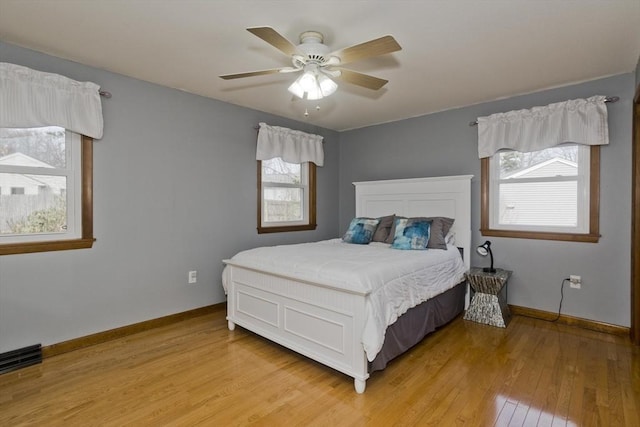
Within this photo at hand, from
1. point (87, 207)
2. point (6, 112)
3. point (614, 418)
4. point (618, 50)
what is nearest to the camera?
point (614, 418)

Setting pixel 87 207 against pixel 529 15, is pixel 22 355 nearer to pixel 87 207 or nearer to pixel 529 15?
pixel 87 207

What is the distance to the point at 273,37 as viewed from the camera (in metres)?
1.82

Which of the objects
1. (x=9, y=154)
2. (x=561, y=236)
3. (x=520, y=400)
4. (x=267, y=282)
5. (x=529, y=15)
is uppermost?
(x=529, y=15)

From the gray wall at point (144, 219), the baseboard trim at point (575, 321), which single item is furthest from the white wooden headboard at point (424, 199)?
the gray wall at point (144, 219)

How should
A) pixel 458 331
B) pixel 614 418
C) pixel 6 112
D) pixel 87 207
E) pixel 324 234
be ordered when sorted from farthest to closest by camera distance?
1. pixel 324 234
2. pixel 458 331
3. pixel 87 207
4. pixel 6 112
5. pixel 614 418

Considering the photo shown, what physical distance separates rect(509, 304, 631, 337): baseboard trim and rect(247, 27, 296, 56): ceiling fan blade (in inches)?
138

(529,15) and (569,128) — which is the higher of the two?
(529,15)

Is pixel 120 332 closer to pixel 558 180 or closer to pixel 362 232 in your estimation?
pixel 362 232

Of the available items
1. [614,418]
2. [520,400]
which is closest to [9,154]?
[520,400]

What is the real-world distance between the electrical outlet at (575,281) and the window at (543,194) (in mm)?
378

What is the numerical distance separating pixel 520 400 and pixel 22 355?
11.6ft

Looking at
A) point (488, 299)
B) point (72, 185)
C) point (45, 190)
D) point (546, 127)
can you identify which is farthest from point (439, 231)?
point (45, 190)

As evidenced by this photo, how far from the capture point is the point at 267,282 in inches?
112

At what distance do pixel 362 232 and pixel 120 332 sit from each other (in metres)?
2.68
